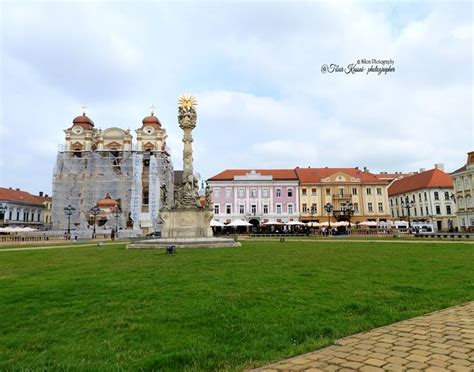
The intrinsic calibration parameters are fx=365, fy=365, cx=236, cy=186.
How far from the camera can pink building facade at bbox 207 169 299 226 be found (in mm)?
65062

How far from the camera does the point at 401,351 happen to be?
171 inches

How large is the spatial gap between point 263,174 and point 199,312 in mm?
61757

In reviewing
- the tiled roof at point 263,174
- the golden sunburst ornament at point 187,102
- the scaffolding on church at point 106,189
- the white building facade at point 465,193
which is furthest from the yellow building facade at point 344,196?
the golden sunburst ornament at point 187,102

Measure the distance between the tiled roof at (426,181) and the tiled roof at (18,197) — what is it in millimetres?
84299

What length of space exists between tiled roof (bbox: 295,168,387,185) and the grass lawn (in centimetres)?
5703

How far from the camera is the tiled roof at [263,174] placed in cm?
6588

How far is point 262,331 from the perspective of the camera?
529cm

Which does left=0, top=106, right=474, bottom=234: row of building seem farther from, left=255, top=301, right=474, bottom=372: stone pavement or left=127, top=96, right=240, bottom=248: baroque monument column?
left=255, top=301, right=474, bottom=372: stone pavement

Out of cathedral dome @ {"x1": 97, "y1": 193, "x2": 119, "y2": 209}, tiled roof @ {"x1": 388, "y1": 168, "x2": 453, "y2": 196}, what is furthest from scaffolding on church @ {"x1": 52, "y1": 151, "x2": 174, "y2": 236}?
tiled roof @ {"x1": 388, "y1": 168, "x2": 453, "y2": 196}

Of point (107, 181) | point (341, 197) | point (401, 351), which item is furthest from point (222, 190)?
point (401, 351)

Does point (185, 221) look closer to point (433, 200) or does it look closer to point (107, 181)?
point (107, 181)

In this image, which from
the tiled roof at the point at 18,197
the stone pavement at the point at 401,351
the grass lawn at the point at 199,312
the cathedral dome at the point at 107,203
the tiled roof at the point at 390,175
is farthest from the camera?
the tiled roof at the point at 390,175

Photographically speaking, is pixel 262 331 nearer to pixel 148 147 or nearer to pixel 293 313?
pixel 293 313

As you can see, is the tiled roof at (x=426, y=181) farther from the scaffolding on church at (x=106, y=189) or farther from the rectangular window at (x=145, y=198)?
the rectangular window at (x=145, y=198)
